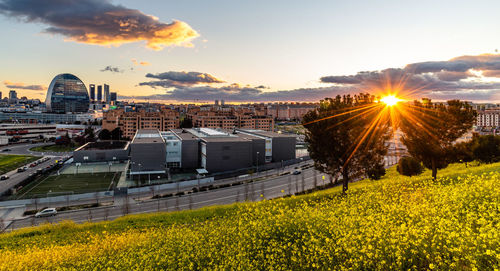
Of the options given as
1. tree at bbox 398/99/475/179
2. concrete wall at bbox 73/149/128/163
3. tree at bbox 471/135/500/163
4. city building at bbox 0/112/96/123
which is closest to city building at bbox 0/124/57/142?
city building at bbox 0/112/96/123

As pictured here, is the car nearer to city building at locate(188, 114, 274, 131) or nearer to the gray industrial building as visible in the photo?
the gray industrial building

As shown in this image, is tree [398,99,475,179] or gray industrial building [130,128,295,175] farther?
gray industrial building [130,128,295,175]

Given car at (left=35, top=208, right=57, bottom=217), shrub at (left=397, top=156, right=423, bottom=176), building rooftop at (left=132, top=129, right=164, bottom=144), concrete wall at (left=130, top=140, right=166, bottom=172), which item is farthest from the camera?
building rooftop at (left=132, top=129, right=164, bottom=144)

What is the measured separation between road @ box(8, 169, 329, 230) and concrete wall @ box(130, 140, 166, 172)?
1145 centimetres

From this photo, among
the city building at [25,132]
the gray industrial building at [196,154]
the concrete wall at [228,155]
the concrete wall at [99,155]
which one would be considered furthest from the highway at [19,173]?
the concrete wall at [228,155]

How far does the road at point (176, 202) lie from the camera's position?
26.9 m

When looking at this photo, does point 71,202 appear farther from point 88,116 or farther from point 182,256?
point 88,116

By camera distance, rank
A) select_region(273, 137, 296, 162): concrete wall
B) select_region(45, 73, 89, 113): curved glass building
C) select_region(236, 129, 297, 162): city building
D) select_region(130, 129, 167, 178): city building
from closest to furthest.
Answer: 1. select_region(130, 129, 167, 178): city building
2. select_region(236, 129, 297, 162): city building
3. select_region(273, 137, 296, 162): concrete wall
4. select_region(45, 73, 89, 113): curved glass building

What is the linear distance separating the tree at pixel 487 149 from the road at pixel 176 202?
17.7m

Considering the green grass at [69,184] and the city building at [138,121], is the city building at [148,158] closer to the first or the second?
the green grass at [69,184]

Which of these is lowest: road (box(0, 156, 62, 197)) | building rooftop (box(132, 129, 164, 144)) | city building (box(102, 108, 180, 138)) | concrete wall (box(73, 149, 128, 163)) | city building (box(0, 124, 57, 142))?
road (box(0, 156, 62, 197))

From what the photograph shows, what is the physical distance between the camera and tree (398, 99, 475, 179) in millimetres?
20641

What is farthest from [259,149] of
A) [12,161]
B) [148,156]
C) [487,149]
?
[12,161]

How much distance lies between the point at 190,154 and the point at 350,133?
35.1 metres
